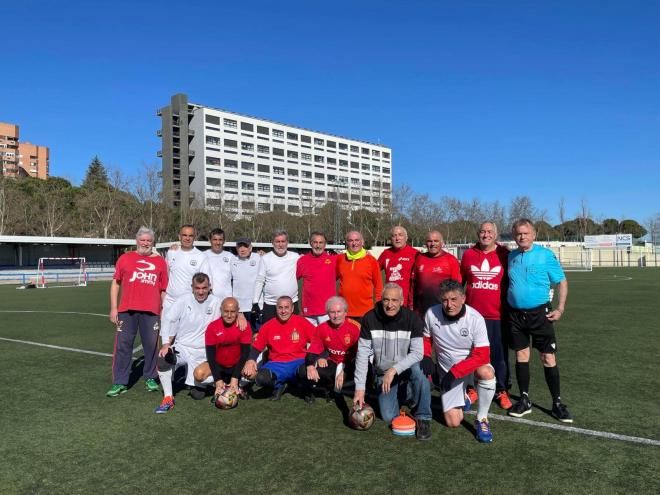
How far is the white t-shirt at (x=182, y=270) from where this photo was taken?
6359mm

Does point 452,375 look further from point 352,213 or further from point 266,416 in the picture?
point 352,213

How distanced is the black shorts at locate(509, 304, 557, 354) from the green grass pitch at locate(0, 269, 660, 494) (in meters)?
0.71

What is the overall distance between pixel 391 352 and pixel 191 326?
2420 mm

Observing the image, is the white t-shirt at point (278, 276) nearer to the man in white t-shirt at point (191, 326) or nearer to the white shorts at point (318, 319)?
the white shorts at point (318, 319)

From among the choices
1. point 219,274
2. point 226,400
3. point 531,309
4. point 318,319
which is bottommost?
point 226,400

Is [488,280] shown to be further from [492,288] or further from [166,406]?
[166,406]

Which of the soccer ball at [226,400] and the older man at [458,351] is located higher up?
the older man at [458,351]

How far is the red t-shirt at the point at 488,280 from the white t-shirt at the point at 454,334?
60 centimetres

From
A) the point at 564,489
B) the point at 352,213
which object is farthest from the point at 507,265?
the point at 352,213

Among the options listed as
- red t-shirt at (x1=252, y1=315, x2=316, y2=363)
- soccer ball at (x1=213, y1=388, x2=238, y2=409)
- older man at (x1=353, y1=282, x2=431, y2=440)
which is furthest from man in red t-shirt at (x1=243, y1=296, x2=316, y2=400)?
older man at (x1=353, y1=282, x2=431, y2=440)

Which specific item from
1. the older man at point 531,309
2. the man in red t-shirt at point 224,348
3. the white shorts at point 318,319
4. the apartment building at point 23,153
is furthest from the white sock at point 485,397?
the apartment building at point 23,153

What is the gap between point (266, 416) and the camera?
4.82 m

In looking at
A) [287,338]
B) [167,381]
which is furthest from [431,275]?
[167,381]

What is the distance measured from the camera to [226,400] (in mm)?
4992
